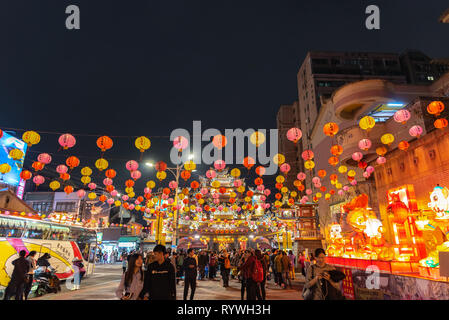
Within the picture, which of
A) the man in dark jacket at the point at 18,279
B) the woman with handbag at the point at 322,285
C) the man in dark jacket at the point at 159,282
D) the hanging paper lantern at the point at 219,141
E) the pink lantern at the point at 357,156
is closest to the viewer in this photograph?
the woman with handbag at the point at 322,285

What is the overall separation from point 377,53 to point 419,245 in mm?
47008

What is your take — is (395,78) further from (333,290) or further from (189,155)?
(333,290)

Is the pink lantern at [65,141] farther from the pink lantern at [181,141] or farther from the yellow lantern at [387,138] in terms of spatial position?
the yellow lantern at [387,138]

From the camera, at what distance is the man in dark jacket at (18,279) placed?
7988mm

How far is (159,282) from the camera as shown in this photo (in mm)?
4332

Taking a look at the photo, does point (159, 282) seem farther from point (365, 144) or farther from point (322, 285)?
point (365, 144)

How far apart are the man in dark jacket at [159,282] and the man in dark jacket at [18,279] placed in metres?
6.12

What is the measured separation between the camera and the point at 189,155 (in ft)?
59.2

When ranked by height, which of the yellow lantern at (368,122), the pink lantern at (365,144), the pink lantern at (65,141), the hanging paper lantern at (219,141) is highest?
the yellow lantern at (368,122)

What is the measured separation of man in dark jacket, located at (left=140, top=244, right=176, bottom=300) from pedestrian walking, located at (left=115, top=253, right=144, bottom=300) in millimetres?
143

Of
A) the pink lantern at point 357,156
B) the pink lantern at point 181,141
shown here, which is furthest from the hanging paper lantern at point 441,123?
the pink lantern at point 181,141

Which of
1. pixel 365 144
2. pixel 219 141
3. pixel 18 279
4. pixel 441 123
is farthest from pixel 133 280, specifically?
pixel 365 144

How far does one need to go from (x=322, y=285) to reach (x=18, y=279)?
9054 millimetres
